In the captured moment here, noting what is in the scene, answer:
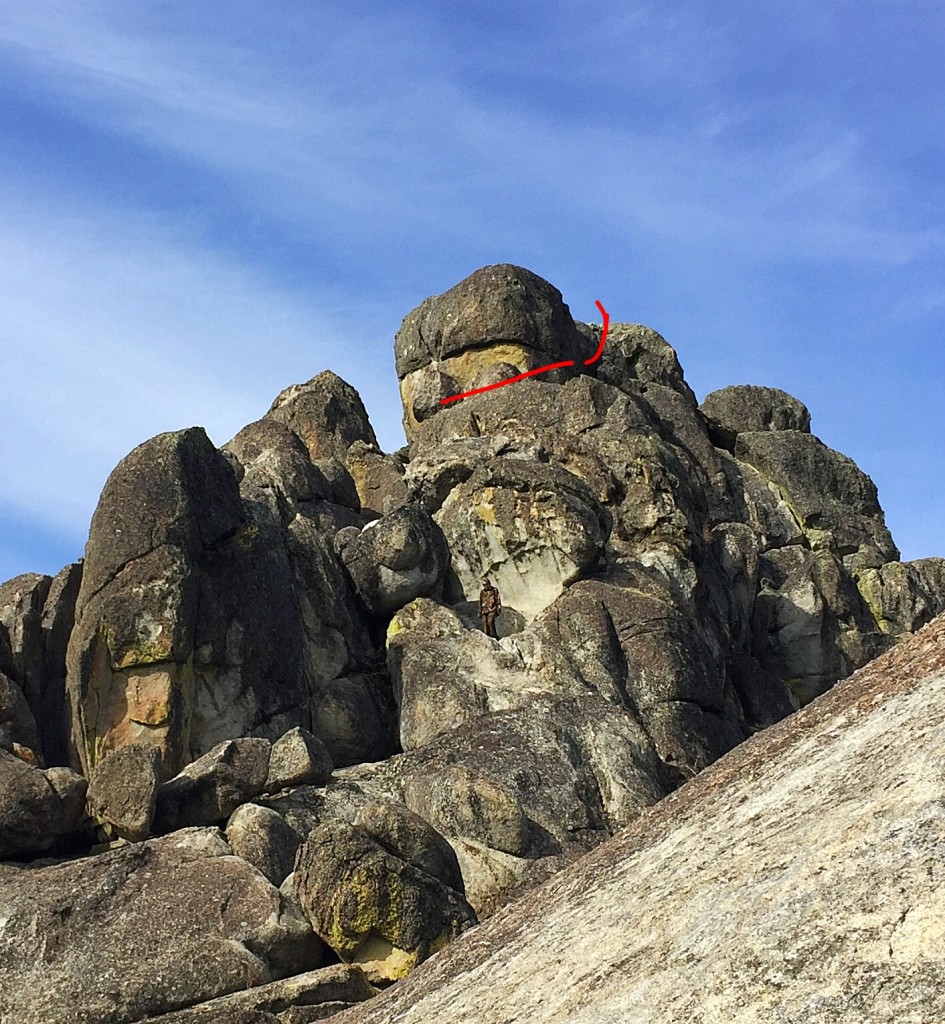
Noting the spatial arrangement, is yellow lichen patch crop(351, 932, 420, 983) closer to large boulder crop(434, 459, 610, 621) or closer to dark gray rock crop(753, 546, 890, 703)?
large boulder crop(434, 459, 610, 621)

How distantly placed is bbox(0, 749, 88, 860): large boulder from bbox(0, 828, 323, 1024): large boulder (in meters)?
4.12

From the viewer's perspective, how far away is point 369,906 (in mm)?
18672

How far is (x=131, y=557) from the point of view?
1227 inches

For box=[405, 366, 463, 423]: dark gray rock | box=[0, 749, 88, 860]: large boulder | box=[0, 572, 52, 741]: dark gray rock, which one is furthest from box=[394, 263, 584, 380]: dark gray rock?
box=[0, 749, 88, 860]: large boulder

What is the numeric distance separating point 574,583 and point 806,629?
10.9 metres

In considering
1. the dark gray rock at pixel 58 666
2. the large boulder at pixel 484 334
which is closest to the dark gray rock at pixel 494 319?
the large boulder at pixel 484 334

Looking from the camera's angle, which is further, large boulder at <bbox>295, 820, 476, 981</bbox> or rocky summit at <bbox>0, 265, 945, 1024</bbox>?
large boulder at <bbox>295, 820, 476, 981</bbox>

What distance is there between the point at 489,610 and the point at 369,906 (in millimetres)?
16835

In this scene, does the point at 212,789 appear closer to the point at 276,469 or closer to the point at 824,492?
the point at 276,469

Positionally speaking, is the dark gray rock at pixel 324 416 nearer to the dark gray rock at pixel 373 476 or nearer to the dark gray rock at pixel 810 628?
the dark gray rock at pixel 373 476

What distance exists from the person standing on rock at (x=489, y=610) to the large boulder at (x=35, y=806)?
40.4 feet

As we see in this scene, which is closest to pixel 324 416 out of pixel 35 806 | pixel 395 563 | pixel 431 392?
pixel 431 392

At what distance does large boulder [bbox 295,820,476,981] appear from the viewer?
734 inches

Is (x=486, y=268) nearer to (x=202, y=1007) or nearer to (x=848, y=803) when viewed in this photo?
(x=202, y=1007)
